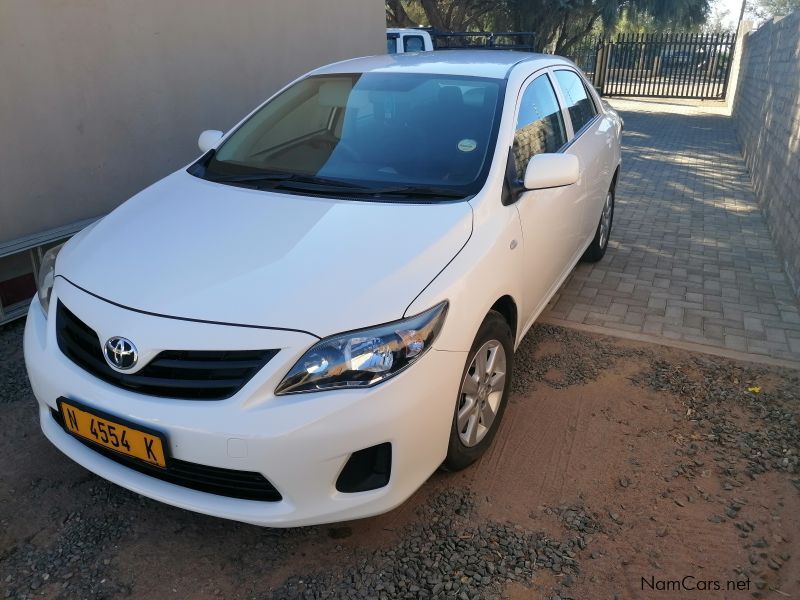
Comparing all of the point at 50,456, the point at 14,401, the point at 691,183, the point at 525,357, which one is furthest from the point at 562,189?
the point at 691,183

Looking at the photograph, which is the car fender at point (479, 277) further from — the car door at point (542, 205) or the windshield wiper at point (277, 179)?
the windshield wiper at point (277, 179)

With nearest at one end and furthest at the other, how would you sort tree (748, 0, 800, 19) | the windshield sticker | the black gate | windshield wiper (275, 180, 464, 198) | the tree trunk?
windshield wiper (275, 180, 464, 198) → the windshield sticker → the tree trunk → the black gate → tree (748, 0, 800, 19)

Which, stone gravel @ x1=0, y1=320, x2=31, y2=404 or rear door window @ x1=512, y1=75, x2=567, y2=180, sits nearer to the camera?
rear door window @ x1=512, y1=75, x2=567, y2=180

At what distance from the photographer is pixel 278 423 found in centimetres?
200

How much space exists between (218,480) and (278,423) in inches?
14.0

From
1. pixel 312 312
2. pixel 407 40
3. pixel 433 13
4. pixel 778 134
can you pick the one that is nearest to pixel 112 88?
pixel 312 312

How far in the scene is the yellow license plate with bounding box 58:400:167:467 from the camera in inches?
82.7

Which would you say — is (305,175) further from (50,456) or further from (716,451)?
(716,451)

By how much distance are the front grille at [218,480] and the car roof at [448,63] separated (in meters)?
2.44

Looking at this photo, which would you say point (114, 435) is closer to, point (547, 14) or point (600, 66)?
point (547, 14)

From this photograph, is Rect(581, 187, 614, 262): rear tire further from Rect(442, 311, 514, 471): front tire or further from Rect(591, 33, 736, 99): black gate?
Rect(591, 33, 736, 99): black gate

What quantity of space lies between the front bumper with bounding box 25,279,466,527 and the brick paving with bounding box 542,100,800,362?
246cm

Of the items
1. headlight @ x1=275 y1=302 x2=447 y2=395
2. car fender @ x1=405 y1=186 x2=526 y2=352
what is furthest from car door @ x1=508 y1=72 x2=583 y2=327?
headlight @ x1=275 y1=302 x2=447 y2=395

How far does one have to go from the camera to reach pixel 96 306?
231cm
